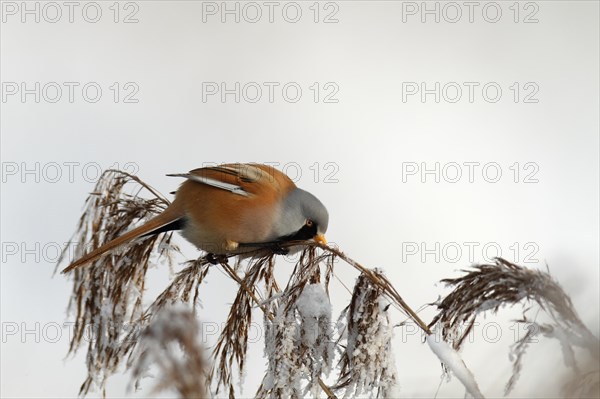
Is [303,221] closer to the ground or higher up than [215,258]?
higher up

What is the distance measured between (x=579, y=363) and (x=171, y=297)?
128 cm

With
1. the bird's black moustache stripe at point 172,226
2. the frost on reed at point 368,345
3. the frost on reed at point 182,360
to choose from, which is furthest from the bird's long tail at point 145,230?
the frost on reed at point 182,360

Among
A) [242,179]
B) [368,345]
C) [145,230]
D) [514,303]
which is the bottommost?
[368,345]

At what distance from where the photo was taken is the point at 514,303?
4.33 feet

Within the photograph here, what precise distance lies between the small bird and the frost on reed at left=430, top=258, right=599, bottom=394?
3.09 ft

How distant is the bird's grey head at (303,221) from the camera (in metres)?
2.46

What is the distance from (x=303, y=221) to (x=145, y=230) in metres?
0.55

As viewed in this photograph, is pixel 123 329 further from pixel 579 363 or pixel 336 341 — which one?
pixel 579 363

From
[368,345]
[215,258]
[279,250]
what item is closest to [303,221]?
[279,250]

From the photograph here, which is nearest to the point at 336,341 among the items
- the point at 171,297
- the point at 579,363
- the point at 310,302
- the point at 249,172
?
the point at 310,302

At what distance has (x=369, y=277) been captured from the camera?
5.25ft

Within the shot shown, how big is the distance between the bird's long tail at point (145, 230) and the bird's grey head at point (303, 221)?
0.37 metres

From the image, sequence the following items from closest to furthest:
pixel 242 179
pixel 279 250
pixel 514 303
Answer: pixel 514 303
pixel 279 250
pixel 242 179

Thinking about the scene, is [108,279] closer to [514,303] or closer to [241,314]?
[241,314]
